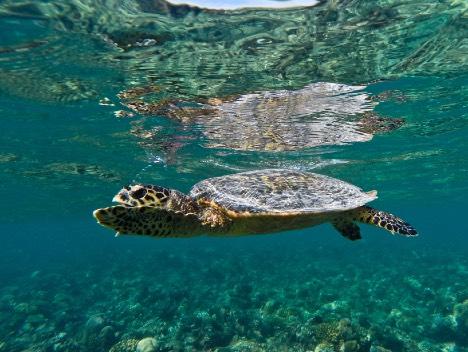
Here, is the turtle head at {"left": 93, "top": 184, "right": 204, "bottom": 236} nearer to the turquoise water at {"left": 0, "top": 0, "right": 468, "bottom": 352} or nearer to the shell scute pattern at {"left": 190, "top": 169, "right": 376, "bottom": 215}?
the shell scute pattern at {"left": 190, "top": 169, "right": 376, "bottom": 215}

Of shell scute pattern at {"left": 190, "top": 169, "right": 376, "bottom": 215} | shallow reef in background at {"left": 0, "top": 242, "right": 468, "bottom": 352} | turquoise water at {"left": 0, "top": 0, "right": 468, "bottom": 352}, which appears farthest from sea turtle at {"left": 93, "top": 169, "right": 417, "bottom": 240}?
shallow reef in background at {"left": 0, "top": 242, "right": 468, "bottom": 352}

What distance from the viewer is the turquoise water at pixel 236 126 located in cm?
838

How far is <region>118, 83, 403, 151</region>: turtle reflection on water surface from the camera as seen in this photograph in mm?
12297

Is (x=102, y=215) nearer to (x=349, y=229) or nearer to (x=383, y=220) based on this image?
(x=383, y=220)

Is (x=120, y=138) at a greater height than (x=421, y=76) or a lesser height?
lesser

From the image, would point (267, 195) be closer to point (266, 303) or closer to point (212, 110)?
point (212, 110)

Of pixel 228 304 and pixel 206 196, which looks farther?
pixel 228 304

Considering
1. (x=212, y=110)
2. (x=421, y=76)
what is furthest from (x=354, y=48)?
(x=212, y=110)

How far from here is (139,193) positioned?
470 centimetres

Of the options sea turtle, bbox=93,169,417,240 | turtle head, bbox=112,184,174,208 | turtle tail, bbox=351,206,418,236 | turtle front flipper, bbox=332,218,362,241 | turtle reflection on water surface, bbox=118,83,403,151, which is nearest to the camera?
turtle head, bbox=112,184,174,208

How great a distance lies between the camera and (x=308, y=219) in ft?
21.5

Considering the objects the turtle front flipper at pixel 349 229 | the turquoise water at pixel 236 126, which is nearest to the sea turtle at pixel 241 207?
the turtle front flipper at pixel 349 229

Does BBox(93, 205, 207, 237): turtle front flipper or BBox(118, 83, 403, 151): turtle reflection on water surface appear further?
BBox(118, 83, 403, 151): turtle reflection on water surface

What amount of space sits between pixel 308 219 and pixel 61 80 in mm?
8940
